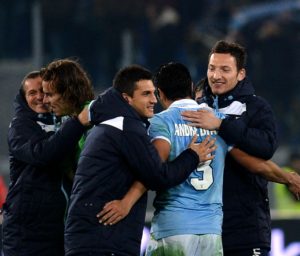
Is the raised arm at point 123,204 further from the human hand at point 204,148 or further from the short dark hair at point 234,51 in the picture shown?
the short dark hair at point 234,51

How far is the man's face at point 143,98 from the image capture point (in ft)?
17.1

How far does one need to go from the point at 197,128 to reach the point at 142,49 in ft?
25.2

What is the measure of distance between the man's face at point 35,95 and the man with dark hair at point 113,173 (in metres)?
0.67

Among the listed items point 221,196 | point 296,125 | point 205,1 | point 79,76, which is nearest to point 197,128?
point 221,196

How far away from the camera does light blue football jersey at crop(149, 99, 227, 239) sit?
5289mm

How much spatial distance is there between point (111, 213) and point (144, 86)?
0.70 meters

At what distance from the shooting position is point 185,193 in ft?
17.4

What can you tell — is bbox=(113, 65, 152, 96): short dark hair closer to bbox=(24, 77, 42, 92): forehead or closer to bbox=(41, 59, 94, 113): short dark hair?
bbox=(41, 59, 94, 113): short dark hair

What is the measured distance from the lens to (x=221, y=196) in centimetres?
542

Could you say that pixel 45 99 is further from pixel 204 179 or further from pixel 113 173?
pixel 204 179

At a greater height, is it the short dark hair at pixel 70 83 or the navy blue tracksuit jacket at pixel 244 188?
the short dark hair at pixel 70 83

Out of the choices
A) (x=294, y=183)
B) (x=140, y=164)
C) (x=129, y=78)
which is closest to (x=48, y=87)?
(x=129, y=78)

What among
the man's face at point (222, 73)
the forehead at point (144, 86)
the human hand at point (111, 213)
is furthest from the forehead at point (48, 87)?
the man's face at point (222, 73)

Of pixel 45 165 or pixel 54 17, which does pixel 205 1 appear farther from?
pixel 45 165
